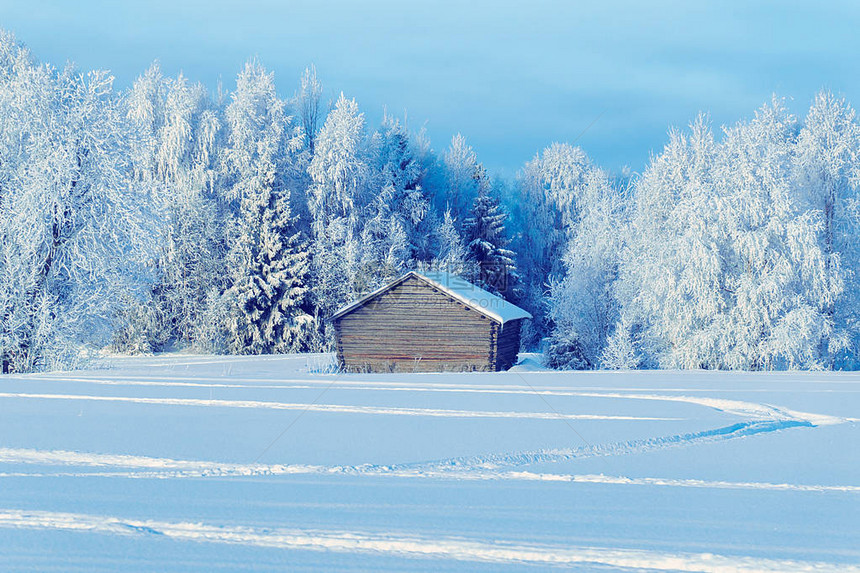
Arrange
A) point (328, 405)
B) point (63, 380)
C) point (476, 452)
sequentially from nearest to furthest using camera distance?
1. point (476, 452)
2. point (328, 405)
3. point (63, 380)

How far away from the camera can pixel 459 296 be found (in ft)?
85.9

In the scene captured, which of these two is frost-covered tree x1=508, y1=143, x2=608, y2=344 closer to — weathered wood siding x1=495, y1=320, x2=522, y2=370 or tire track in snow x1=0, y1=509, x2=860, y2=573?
weathered wood siding x1=495, y1=320, x2=522, y2=370

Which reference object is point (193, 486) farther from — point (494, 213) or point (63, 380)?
point (494, 213)

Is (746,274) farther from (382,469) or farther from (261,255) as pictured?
(382,469)

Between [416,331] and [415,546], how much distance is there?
2300 cm

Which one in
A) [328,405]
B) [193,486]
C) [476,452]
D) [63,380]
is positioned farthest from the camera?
[63,380]

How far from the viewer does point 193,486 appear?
5.07 meters

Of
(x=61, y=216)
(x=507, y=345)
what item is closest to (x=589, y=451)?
(x=61, y=216)

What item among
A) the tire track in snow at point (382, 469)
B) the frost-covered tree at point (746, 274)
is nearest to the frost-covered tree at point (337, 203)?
the frost-covered tree at point (746, 274)

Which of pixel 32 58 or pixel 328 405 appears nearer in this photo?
pixel 328 405

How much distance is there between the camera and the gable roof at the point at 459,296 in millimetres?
25984

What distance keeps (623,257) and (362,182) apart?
1658 centimetres

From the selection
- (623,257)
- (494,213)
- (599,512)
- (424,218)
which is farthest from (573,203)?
(599,512)

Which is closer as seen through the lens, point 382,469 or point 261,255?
point 382,469
